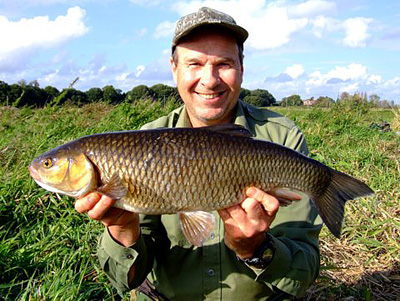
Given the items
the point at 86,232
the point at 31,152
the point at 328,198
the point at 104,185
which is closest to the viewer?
the point at 104,185

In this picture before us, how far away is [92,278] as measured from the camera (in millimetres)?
3213

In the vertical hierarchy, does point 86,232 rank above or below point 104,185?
below

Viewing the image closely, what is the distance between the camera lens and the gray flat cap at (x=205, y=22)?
8.96 feet

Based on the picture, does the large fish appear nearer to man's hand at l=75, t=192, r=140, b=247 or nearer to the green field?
man's hand at l=75, t=192, r=140, b=247

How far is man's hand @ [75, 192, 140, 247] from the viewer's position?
199cm

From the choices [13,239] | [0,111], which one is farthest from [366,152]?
[0,111]

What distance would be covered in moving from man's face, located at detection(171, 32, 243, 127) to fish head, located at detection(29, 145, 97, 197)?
1099mm

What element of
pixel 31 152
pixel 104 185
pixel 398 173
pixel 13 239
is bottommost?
pixel 398 173

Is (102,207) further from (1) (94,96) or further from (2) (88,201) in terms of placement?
(1) (94,96)

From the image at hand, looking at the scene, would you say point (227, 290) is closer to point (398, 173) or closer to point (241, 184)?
point (241, 184)

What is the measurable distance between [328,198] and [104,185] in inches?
48.8

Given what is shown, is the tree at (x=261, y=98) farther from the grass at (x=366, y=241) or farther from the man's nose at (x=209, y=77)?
the man's nose at (x=209, y=77)

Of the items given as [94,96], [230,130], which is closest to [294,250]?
[230,130]

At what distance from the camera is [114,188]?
1953 millimetres
